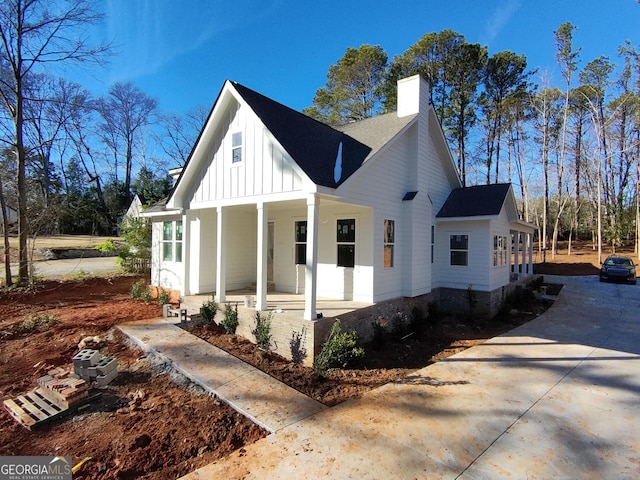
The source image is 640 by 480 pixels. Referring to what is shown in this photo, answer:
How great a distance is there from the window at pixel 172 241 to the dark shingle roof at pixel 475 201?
928 cm

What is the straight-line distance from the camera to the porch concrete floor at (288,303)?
7559 millimetres

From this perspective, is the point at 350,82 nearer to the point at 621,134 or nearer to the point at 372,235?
the point at 372,235

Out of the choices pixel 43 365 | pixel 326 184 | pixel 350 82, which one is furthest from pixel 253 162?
pixel 350 82

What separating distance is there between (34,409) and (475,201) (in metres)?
12.6

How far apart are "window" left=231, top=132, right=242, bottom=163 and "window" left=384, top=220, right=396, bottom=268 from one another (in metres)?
4.33

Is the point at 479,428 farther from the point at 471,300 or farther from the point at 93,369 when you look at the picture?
the point at 471,300

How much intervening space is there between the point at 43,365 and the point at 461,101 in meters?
30.2

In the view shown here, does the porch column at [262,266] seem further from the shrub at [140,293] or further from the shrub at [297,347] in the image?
the shrub at [140,293]

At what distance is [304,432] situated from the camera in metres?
4.05

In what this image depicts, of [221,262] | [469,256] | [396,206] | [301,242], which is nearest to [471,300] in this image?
[469,256]

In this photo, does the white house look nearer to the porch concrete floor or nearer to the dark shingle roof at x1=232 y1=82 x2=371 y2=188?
the dark shingle roof at x1=232 y1=82 x2=371 y2=188

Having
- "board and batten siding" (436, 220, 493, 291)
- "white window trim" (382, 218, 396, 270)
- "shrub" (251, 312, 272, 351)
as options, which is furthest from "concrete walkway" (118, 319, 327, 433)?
"board and batten siding" (436, 220, 493, 291)

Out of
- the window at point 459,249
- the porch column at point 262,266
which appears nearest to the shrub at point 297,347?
the porch column at point 262,266

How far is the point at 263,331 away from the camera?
7.50 metres
